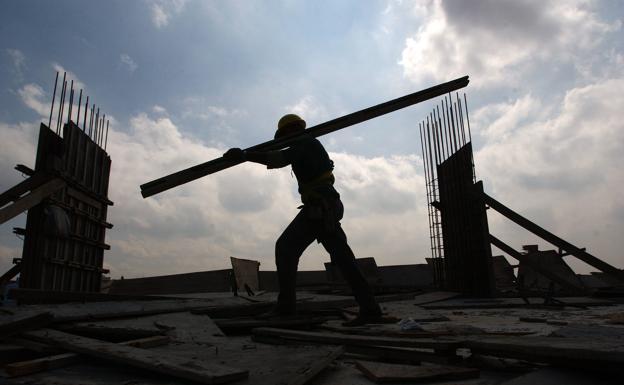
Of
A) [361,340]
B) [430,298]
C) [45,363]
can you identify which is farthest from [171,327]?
[430,298]

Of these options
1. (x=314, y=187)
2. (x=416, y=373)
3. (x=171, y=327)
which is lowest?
(x=416, y=373)

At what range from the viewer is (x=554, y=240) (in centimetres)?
846

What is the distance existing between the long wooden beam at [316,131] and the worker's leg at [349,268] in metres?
1.12

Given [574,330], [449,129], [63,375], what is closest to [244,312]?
[63,375]

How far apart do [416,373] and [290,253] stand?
234 centimetres

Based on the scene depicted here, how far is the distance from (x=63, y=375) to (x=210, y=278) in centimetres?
1172

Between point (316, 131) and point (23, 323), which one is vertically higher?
point (316, 131)

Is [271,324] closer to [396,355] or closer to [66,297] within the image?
[396,355]

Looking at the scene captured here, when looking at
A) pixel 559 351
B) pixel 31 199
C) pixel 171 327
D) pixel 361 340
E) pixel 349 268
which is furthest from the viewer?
pixel 31 199

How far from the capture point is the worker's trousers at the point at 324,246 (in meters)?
4.02

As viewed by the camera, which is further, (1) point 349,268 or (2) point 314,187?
(2) point 314,187

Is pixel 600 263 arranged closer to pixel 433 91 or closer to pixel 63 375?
pixel 433 91

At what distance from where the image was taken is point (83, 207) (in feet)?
30.6

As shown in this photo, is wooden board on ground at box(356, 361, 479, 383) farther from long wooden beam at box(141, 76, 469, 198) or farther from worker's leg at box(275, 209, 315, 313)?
long wooden beam at box(141, 76, 469, 198)
